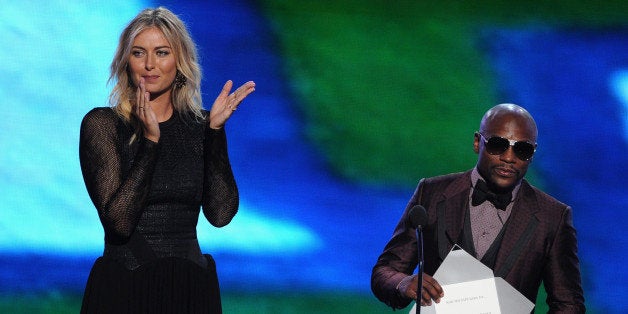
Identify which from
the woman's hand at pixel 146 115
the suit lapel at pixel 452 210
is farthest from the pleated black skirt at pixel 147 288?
the suit lapel at pixel 452 210

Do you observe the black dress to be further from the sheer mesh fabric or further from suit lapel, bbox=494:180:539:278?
suit lapel, bbox=494:180:539:278

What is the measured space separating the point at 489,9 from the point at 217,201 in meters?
2.72

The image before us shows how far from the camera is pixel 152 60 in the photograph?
3.07 m

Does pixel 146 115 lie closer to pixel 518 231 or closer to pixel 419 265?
pixel 419 265

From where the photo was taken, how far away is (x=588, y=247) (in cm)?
543

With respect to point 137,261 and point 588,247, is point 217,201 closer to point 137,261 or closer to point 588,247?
point 137,261

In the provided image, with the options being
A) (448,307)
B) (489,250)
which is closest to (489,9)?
(489,250)

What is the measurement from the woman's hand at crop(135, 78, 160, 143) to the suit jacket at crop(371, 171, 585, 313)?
87 centimetres

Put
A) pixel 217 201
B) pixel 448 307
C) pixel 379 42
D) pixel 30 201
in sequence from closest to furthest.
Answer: pixel 448 307, pixel 217 201, pixel 30 201, pixel 379 42

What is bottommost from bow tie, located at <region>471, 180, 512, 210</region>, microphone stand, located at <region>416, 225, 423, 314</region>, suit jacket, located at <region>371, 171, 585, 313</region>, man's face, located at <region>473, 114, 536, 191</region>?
microphone stand, located at <region>416, 225, 423, 314</region>

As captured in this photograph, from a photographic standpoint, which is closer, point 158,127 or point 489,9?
point 158,127

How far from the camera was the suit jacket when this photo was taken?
3238 mm

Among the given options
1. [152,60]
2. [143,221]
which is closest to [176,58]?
[152,60]

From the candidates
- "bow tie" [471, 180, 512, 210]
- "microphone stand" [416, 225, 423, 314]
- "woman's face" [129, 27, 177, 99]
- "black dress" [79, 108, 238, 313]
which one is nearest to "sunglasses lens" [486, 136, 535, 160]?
"bow tie" [471, 180, 512, 210]
